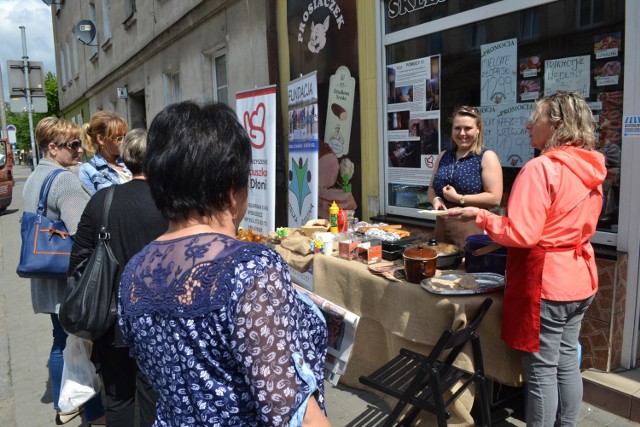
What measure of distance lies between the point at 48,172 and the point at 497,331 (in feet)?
8.52

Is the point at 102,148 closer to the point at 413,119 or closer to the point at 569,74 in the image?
the point at 413,119

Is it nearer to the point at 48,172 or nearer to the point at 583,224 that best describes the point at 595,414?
the point at 583,224

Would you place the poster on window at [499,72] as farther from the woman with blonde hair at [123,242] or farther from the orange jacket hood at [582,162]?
the woman with blonde hair at [123,242]

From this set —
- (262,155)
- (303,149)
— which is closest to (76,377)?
(303,149)

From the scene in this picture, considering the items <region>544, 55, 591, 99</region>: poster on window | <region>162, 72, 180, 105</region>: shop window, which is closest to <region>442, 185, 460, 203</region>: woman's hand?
<region>544, 55, 591, 99</region>: poster on window

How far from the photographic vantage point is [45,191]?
8.67 ft

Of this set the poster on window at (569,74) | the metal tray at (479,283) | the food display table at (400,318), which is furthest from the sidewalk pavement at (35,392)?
the poster on window at (569,74)

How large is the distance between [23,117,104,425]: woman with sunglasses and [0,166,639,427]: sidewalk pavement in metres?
0.36

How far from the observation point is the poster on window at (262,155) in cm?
495

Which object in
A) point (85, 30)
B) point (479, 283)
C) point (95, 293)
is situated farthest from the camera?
point (85, 30)

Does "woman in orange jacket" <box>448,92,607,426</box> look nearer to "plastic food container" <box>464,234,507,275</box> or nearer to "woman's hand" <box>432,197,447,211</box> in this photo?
"plastic food container" <box>464,234,507,275</box>

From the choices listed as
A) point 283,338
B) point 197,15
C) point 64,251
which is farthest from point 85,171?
point 197,15

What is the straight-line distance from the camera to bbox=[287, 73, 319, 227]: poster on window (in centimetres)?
453

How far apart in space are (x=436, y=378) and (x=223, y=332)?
4.84 feet
